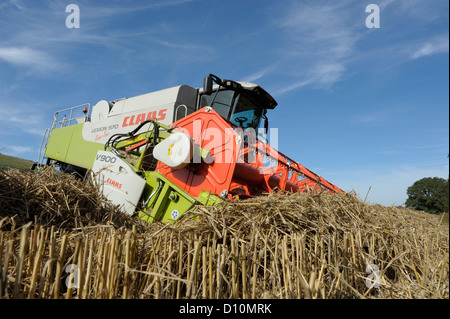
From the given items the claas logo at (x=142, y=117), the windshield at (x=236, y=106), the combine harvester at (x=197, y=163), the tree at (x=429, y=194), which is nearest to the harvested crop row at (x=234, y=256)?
the combine harvester at (x=197, y=163)

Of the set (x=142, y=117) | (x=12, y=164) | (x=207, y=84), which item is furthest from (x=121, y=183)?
(x=12, y=164)

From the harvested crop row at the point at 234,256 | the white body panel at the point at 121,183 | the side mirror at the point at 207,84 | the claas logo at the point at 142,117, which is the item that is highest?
the claas logo at the point at 142,117

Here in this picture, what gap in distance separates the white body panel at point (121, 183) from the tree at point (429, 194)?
14753 mm

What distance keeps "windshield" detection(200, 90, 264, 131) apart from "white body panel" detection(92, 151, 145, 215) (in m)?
2.13

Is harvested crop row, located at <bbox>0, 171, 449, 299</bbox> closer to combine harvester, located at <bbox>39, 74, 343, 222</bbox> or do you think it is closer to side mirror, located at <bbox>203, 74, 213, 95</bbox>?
combine harvester, located at <bbox>39, 74, 343, 222</bbox>

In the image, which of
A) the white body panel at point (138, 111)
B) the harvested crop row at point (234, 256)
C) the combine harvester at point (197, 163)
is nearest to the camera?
the harvested crop row at point (234, 256)

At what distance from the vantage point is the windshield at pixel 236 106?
18.9ft

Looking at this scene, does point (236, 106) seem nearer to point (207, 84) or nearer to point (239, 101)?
point (239, 101)

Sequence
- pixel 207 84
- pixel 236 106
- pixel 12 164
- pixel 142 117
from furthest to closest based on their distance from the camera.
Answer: pixel 12 164 < pixel 142 117 < pixel 236 106 < pixel 207 84

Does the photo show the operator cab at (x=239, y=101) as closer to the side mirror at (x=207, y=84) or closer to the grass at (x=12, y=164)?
the side mirror at (x=207, y=84)

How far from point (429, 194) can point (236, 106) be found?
1415 centimetres

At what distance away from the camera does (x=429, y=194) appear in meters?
15.4

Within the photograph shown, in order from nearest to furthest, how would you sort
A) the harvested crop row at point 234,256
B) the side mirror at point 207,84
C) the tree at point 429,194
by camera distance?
the harvested crop row at point 234,256
the side mirror at point 207,84
the tree at point 429,194
